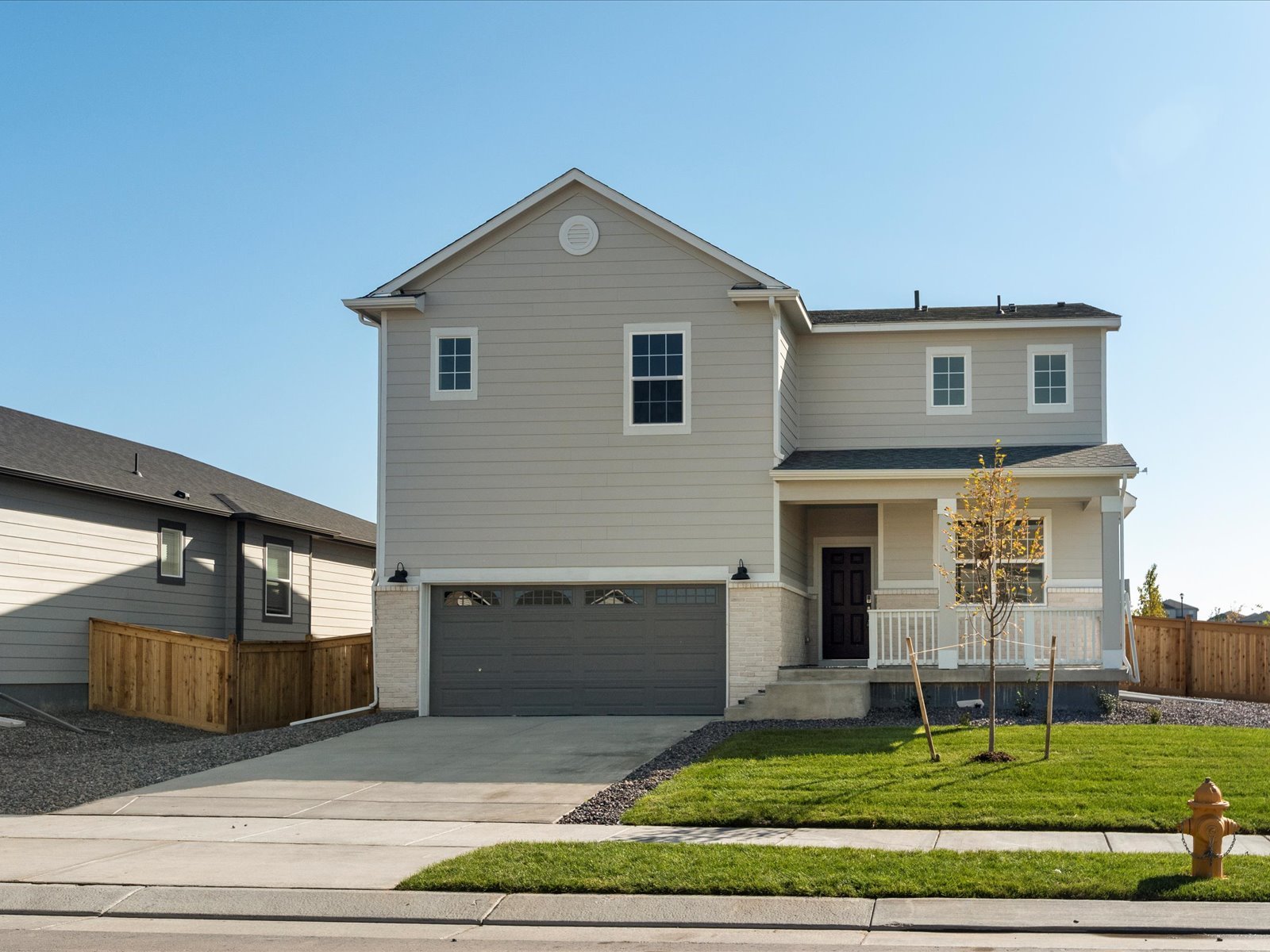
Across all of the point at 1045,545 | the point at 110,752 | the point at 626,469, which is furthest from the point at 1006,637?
the point at 110,752

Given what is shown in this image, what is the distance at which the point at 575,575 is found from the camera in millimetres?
21688

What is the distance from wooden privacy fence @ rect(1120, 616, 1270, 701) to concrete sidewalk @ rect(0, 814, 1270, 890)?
1343cm

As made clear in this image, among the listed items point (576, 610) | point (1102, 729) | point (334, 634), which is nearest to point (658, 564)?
point (576, 610)

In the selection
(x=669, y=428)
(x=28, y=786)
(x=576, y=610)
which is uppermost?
(x=669, y=428)

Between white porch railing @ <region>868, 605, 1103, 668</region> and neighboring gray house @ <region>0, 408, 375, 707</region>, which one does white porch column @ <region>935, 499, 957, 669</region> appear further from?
neighboring gray house @ <region>0, 408, 375, 707</region>

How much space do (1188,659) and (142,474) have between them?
18.6 m

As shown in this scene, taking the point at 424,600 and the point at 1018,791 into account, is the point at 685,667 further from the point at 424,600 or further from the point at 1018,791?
the point at 1018,791

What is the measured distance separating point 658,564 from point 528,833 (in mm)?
9861

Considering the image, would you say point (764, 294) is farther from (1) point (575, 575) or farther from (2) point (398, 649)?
(2) point (398, 649)

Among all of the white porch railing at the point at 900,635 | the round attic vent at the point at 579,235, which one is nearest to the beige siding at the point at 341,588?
the round attic vent at the point at 579,235

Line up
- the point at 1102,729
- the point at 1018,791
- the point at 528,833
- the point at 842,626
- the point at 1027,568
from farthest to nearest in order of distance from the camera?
the point at 842,626, the point at 1027,568, the point at 1102,729, the point at 1018,791, the point at 528,833

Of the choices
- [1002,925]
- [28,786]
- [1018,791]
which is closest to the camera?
[1002,925]

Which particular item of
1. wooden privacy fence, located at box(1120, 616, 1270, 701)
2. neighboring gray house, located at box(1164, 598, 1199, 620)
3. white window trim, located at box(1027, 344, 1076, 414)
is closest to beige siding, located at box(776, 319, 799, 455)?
white window trim, located at box(1027, 344, 1076, 414)

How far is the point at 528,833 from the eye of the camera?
1193 cm
